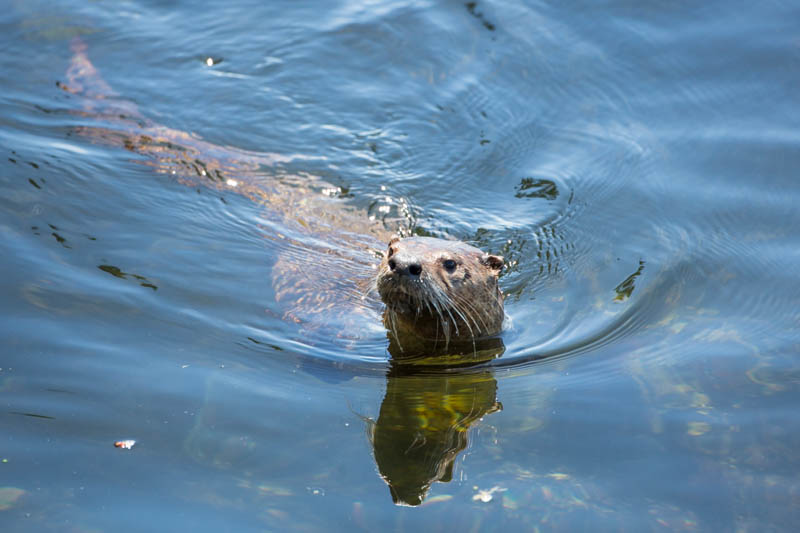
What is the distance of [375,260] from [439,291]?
1433 mm

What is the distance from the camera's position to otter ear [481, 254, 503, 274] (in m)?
4.63

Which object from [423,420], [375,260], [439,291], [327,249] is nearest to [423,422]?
[423,420]

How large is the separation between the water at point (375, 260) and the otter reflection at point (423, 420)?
0.02 m

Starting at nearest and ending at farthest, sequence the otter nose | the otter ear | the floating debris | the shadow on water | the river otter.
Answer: the floating debris → the shadow on water → the otter nose → the river otter → the otter ear

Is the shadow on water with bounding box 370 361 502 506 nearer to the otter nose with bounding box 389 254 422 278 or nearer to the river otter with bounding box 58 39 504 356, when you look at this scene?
the river otter with bounding box 58 39 504 356

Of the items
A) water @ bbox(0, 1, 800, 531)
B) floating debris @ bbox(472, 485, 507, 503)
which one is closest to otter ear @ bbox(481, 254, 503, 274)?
water @ bbox(0, 1, 800, 531)

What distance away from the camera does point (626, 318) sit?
15.6ft

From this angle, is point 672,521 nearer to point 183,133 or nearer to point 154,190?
point 154,190

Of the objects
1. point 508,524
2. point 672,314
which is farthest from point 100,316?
point 672,314

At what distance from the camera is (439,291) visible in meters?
4.09

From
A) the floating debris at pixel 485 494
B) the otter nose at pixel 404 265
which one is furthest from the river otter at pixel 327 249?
the floating debris at pixel 485 494

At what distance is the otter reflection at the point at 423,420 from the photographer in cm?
324

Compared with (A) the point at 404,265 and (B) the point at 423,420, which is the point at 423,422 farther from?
(A) the point at 404,265

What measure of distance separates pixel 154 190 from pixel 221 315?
175 cm
